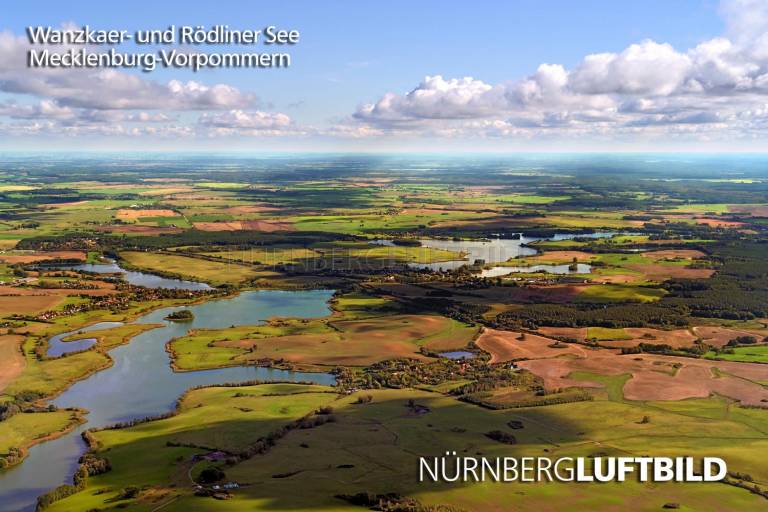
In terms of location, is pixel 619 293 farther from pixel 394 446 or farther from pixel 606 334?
pixel 394 446

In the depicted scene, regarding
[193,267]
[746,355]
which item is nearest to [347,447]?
[746,355]

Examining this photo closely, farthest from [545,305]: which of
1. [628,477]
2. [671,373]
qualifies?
[628,477]

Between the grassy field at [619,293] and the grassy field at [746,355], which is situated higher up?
the grassy field at [619,293]

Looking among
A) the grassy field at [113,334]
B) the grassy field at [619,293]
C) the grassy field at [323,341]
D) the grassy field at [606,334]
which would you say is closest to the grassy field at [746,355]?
the grassy field at [606,334]

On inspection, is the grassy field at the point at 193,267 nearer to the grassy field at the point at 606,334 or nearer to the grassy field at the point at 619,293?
the grassy field at the point at 619,293

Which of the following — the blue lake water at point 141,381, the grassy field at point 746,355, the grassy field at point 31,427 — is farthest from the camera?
the grassy field at point 746,355

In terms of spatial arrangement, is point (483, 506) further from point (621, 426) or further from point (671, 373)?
point (671, 373)

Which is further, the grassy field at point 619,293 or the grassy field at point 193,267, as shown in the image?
the grassy field at point 193,267

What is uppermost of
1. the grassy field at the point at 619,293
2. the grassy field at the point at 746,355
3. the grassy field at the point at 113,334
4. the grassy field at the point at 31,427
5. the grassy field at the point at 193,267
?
the grassy field at the point at 193,267

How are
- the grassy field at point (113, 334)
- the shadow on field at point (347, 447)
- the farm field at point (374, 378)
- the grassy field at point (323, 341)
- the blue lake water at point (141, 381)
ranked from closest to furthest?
1. the shadow on field at point (347, 447)
2. the farm field at point (374, 378)
3. the blue lake water at point (141, 381)
4. the grassy field at point (323, 341)
5. the grassy field at point (113, 334)
